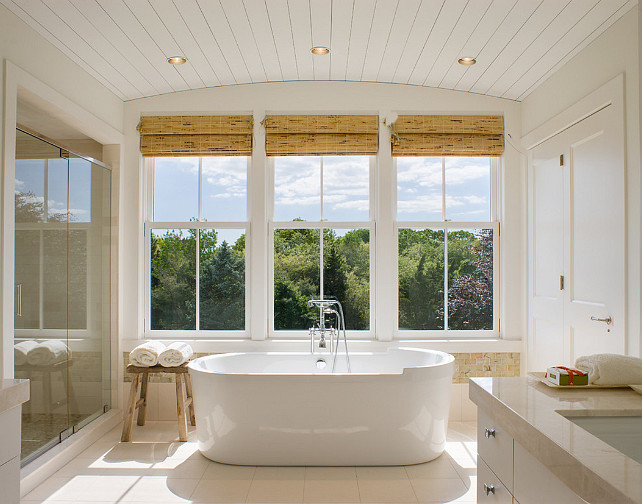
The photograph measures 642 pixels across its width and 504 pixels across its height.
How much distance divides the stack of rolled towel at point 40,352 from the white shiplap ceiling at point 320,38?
71.4 inches

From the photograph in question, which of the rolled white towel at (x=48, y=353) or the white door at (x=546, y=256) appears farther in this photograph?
the white door at (x=546, y=256)

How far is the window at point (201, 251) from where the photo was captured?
4352 mm

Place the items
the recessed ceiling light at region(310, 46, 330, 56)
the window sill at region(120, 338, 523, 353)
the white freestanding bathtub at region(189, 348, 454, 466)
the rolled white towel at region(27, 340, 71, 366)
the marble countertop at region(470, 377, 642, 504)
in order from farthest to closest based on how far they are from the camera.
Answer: the window sill at region(120, 338, 523, 353) → the recessed ceiling light at region(310, 46, 330, 56) → the white freestanding bathtub at region(189, 348, 454, 466) → the rolled white towel at region(27, 340, 71, 366) → the marble countertop at region(470, 377, 642, 504)

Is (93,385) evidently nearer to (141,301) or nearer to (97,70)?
(141,301)

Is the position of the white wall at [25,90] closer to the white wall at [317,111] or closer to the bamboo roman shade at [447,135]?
the white wall at [317,111]

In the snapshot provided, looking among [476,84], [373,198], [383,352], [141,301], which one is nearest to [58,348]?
[141,301]

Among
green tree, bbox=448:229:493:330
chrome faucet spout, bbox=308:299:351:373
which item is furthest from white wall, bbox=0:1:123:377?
green tree, bbox=448:229:493:330

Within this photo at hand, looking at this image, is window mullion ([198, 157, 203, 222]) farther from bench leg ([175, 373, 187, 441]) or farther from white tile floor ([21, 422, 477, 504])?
white tile floor ([21, 422, 477, 504])

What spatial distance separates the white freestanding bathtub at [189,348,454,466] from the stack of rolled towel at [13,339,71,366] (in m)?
0.96

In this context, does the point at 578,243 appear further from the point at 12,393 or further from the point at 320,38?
the point at 12,393

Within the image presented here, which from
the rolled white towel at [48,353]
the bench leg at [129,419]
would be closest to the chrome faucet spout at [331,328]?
the bench leg at [129,419]

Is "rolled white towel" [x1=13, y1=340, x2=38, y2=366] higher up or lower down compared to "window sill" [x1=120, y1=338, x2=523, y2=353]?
higher up

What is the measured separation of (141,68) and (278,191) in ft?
4.52

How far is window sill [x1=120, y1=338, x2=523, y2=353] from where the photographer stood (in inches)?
165
